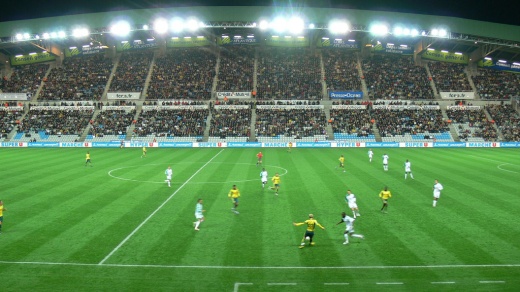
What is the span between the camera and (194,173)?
3262 centimetres

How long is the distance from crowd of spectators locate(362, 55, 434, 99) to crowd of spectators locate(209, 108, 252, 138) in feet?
69.8

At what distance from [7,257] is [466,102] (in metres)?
68.7

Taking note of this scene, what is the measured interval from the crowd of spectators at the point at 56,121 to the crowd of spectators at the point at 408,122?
1789 inches

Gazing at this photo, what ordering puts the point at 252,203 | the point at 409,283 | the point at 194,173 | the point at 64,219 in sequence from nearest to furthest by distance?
the point at 409,283 → the point at 64,219 → the point at 252,203 → the point at 194,173

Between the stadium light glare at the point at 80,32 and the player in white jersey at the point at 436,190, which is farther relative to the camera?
the stadium light glare at the point at 80,32

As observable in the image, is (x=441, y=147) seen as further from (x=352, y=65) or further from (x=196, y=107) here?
(x=196, y=107)

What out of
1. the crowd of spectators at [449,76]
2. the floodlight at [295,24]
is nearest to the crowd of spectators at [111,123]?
the floodlight at [295,24]

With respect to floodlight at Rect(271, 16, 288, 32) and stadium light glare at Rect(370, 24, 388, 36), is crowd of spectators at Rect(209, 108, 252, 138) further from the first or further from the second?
stadium light glare at Rect(370, 24, 388, 36)

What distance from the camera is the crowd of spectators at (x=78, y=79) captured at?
7100 centimetres

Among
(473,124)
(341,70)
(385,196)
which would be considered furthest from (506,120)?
(385,196)

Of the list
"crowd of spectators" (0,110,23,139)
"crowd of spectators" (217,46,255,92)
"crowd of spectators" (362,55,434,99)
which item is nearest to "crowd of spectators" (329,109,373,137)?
"crowd of spectators" (362,55,434,99)

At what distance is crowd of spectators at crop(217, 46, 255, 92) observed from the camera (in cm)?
7050

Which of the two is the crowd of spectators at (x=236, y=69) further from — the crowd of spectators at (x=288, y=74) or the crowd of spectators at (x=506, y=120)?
the crowd of spectators at (x=506, y=120)


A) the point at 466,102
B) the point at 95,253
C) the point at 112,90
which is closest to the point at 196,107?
the point at 112,90
